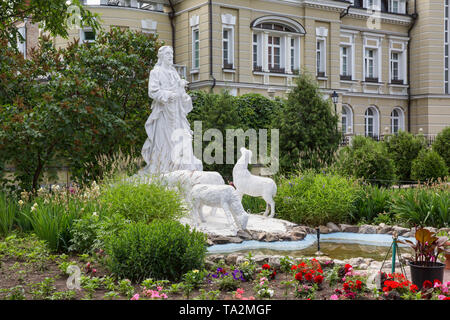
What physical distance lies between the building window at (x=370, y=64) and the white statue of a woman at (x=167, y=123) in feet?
71.8

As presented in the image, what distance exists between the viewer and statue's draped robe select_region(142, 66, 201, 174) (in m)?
10.7

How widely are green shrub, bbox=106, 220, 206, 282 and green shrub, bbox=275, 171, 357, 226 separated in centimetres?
490

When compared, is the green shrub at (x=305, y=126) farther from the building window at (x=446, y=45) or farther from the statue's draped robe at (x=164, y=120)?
the building window at (x=446, y=45)

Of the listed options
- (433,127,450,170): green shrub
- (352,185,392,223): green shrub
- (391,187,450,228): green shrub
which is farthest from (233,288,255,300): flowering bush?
(433,127,450,170): green shrub

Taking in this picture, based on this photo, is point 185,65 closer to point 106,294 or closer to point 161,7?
point 161,7

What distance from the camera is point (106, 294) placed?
4844mm

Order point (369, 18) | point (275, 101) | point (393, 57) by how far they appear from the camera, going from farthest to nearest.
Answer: point (393, 57), point (369, 18), point (275, 101)

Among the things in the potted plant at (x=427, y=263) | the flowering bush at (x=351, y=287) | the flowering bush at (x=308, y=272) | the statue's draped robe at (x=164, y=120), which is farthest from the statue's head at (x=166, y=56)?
the potted plant at (x=427, y=263)

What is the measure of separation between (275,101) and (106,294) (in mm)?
16518

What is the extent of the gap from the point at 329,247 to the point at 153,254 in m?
4.06

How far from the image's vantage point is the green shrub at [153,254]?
554 centimetres

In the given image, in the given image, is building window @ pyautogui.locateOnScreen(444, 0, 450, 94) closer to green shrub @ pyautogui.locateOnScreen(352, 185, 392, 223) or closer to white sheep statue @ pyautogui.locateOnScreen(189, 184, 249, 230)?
green shrub @ pyautogui.locateOnScreen(352, 185, 392, 223)

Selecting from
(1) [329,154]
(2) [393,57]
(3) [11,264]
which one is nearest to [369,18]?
(2) [393,57]

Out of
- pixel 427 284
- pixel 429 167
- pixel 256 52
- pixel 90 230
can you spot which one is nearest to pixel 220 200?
pixel 90 230
